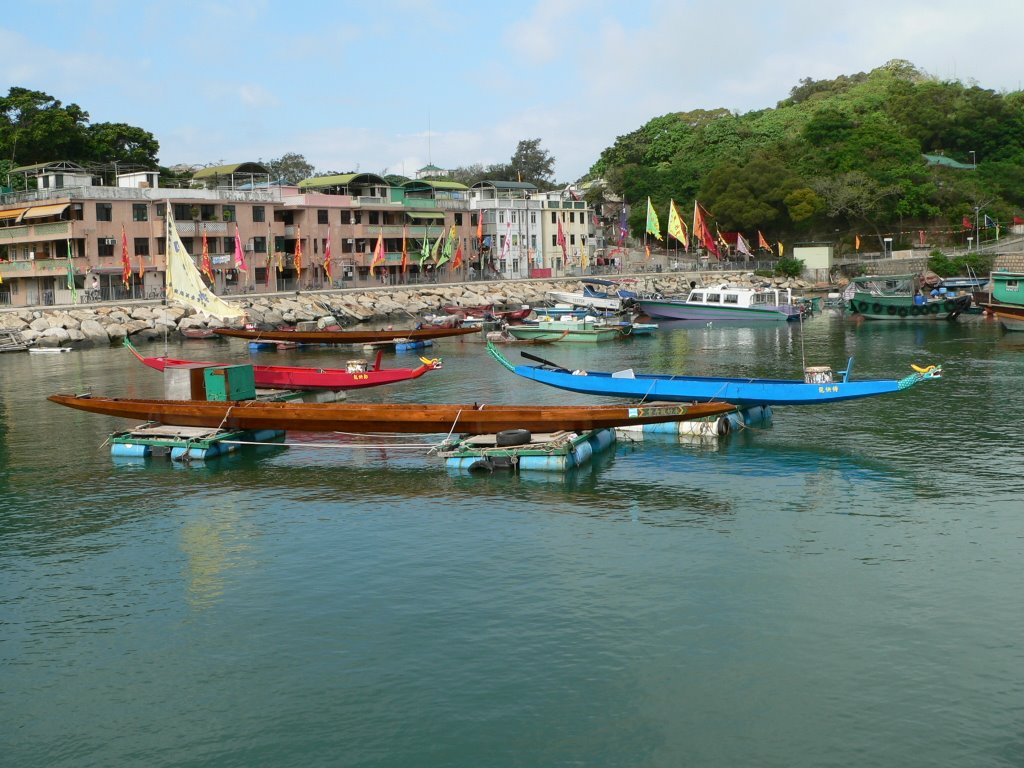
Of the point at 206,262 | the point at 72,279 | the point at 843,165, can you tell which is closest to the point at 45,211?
the point at 72,279

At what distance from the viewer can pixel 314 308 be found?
8300 cm

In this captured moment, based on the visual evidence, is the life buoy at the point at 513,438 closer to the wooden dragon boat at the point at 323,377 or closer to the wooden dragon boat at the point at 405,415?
the wooden dragon boat at the point at 405,415

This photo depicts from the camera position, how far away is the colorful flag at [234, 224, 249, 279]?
272ft

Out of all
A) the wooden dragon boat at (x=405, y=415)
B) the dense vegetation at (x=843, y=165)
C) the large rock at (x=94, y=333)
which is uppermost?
the dense vegetation at (x=843, y=165)

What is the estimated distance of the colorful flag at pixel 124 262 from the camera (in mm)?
78500

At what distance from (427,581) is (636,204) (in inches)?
4247

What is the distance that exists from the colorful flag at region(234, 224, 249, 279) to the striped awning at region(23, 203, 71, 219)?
510 inches

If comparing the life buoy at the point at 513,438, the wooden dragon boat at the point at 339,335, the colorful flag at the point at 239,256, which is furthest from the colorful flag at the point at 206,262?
the life buoy at the point at 513,438

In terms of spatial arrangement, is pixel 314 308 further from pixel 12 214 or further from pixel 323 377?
pixel 323 377

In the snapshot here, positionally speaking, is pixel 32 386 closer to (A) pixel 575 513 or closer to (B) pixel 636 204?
(A) pixel 575 513

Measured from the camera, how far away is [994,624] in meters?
18.1

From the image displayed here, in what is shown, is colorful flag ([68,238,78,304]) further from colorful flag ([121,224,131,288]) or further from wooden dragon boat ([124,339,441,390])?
wooden dragon boat ([124,339,441,390])

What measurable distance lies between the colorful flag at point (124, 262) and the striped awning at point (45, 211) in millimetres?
4572

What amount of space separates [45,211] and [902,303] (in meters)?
65.0
